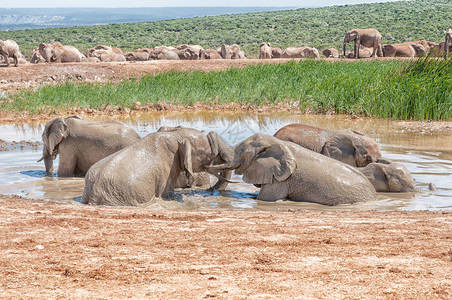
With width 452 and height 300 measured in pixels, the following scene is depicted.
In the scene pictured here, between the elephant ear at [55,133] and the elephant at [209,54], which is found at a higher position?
the elephant ear at [55,133]

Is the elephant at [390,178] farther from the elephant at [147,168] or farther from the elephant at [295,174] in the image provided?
the elephant at [147,168]

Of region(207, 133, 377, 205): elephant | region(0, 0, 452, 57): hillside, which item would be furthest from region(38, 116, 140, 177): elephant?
region(0, 0, 452, 57): hillside

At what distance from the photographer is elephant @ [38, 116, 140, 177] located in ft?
30.2

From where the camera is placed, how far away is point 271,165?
7.92 meters

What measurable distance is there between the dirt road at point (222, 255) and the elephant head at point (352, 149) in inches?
91.5

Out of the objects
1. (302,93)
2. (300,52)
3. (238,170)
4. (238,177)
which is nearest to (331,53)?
(300,52)

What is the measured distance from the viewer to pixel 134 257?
4852mm

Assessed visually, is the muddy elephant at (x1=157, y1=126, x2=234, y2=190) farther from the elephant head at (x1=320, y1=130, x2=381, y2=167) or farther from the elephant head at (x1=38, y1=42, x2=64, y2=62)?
the elephant head at (x1=38, y1=42, x2=64, y2=62)

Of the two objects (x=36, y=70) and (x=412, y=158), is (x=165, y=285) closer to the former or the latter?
(x=412, y=158)

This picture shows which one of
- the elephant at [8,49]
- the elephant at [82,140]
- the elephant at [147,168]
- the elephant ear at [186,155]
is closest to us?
the elephant at [147,168]

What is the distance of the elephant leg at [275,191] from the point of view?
8.02m

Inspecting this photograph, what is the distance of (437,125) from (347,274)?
1138cm

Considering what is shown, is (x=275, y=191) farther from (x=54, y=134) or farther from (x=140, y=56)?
(x=140, y=56)

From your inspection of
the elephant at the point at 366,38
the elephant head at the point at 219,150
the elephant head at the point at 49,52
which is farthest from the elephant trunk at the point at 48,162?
the elephant at the point at 366,38
